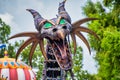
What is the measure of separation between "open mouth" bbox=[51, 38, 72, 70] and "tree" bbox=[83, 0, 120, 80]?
8136 millimetres

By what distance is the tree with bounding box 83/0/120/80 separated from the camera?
81.7 ft

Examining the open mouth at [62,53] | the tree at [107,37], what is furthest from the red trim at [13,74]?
the open mouth at [62,53]

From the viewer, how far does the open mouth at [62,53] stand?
1611 cm

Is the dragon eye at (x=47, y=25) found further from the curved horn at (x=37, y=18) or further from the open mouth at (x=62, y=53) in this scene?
the open mouth at (x=62, y=53)

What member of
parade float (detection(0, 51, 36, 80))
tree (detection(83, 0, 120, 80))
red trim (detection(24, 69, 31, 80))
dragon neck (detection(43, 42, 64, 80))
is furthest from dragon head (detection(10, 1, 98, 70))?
red trim (detection(24, 69, 31, 80))

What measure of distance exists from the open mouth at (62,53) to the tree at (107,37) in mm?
8136

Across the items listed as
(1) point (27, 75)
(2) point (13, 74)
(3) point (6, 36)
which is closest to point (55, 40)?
(2) point (13, 74)

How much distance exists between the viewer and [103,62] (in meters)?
26.5

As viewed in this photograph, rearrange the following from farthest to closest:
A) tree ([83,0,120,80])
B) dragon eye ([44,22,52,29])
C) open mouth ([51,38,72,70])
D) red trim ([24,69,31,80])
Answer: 1. red trim ([24,69,31,80])
2. tree ([83,0,120,80])
3. dragon eye ([44,22,52,29])
4. open mouth ([51,38,72,70])

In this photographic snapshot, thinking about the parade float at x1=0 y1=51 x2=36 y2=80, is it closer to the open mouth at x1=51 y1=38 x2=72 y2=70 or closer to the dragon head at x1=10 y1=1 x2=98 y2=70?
the dragon head at x1=10 y1=1 x2=98 y2=70

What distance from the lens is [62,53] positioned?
16.3m

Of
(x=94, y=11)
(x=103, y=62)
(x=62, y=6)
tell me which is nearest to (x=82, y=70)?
(x=94, y=11)

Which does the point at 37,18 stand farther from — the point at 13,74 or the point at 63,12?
the point at 13,74

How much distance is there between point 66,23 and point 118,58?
30.8 feet
